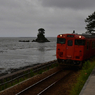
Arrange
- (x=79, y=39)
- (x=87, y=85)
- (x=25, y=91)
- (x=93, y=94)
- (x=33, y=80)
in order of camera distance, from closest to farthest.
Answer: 1. (x=93, y=94)
2. (x=87, y=85)
3. (x=25, y=91)
4. (x=33, y=80)
5. (x=79, y=39)

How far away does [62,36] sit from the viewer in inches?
615

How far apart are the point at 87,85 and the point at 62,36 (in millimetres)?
7806

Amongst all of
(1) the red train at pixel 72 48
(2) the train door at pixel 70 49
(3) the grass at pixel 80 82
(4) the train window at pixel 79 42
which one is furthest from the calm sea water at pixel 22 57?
(3) the grass at pixel 80 82

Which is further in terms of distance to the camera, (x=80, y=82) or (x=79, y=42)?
(x=79, y=42)

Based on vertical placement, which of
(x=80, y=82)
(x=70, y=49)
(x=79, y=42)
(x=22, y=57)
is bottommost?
(x=22, y=57)

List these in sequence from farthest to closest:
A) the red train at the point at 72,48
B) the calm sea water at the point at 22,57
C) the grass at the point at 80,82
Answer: the calm sea water at the point at 22,57, the red train at the point at 72,48, the grass at the point at 80,82

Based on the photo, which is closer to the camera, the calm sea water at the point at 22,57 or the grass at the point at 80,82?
the grass at the point at 80,82

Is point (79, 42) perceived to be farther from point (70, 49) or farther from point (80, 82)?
point (80, 82)

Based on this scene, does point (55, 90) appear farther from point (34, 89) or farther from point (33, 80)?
point (33, 80)

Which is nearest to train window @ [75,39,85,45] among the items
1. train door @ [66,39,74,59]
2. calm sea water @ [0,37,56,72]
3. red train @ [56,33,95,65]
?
red train @ [56,33,95,65]

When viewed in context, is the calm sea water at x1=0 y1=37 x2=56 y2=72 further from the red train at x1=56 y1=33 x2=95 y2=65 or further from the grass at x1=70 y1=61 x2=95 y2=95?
the grass at x1=70 y1=61 x2=95 y2=95

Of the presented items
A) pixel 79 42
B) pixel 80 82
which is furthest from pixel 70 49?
pixel 80 82

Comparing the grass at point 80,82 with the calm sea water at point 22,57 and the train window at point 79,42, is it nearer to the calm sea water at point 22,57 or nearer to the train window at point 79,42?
the train window at point 79,42

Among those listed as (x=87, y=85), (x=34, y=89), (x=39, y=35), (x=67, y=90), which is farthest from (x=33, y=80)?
(x=39, y=35)
